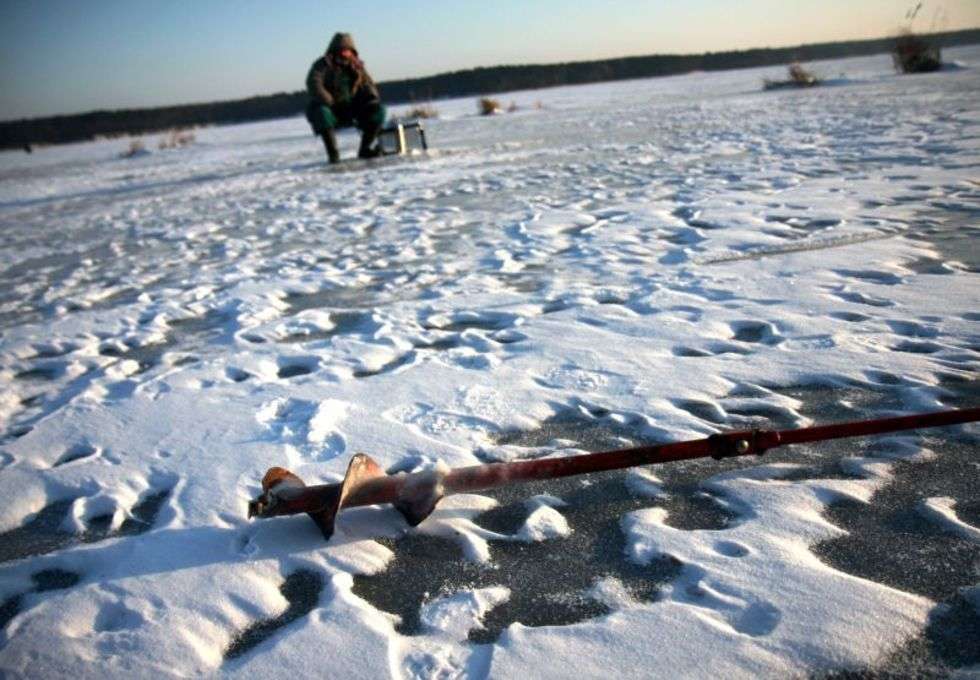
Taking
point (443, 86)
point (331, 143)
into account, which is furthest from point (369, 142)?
point (443, 86)

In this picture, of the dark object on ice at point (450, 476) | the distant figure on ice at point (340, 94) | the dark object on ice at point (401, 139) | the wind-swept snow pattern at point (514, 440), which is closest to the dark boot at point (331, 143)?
the distant figure on ice at point (340, 94)

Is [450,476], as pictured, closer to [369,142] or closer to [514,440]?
[514,440]

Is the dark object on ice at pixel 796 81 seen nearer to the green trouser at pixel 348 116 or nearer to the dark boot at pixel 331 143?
the green trouser at pixel 348 116

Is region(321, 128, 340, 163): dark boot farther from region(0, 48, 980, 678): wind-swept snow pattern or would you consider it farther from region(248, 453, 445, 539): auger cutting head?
region(248, 453, 445, 539): auger cutting head

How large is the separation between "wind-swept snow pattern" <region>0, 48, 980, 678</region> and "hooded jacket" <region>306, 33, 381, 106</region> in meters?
4.92

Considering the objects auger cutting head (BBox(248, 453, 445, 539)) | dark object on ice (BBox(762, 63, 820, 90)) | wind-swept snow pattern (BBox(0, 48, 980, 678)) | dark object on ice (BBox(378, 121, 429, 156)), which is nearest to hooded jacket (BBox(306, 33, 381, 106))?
dark object on ice (BBox(378, 121, 429, 156))

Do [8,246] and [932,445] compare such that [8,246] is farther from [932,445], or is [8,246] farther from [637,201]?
[932,445]

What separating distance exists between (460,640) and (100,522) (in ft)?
3.42

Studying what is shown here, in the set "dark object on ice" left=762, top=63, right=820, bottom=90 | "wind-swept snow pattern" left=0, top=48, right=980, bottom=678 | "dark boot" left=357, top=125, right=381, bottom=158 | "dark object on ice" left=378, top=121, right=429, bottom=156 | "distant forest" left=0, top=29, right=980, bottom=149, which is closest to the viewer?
"wind-swept snow pattern" left=0, top=48, right=980, bottom=678

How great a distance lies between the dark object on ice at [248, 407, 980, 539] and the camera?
4.27 feet

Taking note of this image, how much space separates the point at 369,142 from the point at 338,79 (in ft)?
3.31

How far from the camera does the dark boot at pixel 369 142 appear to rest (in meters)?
9.20

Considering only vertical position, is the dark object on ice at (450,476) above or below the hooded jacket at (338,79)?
below

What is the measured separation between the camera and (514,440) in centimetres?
176
